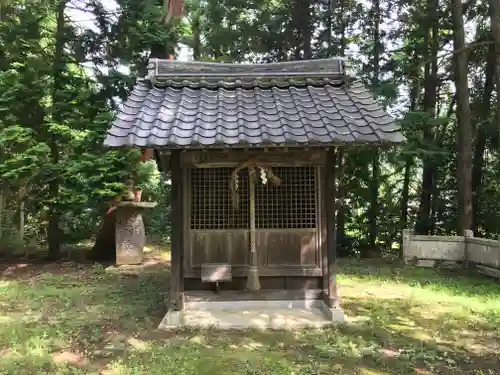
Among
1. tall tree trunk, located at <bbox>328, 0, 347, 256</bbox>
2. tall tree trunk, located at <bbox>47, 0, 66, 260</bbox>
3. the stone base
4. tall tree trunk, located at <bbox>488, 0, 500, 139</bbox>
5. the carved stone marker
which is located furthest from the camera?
tall tree trunk, located at <bbox>328, 0, 347, 256</bbox>

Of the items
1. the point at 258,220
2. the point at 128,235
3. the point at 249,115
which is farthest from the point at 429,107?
the point at 128,235

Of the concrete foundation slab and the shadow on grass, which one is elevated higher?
the concrete foundation slab

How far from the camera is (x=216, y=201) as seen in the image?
281 inches

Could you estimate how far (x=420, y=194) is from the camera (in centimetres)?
1692

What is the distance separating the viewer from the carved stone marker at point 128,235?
12039mm

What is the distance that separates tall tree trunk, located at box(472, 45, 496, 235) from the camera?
14.5m

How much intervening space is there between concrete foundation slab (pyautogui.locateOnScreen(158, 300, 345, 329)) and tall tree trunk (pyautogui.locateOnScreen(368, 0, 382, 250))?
29.3ft

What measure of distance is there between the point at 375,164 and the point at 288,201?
8991 millimetres

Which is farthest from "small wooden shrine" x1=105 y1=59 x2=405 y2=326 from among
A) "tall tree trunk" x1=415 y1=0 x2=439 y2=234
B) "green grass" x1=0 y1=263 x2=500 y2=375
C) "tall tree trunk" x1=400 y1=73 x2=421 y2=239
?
"tall tree trunk" x1=400 y1=73 x2=421 y2=239

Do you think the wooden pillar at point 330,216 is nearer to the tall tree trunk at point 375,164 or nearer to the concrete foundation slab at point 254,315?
the concrete foundation slab at point 254,315

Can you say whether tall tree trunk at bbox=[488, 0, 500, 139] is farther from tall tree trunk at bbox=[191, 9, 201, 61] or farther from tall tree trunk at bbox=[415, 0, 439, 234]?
tall tree trunk at bbox=[191, 9, 201, 61]

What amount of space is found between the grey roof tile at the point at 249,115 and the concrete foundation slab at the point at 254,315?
8.67ft

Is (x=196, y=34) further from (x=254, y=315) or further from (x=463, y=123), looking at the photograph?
(x=254, y=315)

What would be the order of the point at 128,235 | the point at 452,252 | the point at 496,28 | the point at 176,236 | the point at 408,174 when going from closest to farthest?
the point at 176,236 → the point at 496,28 → the point at 452,252 → the point at 128,235 → the point at 408,174
